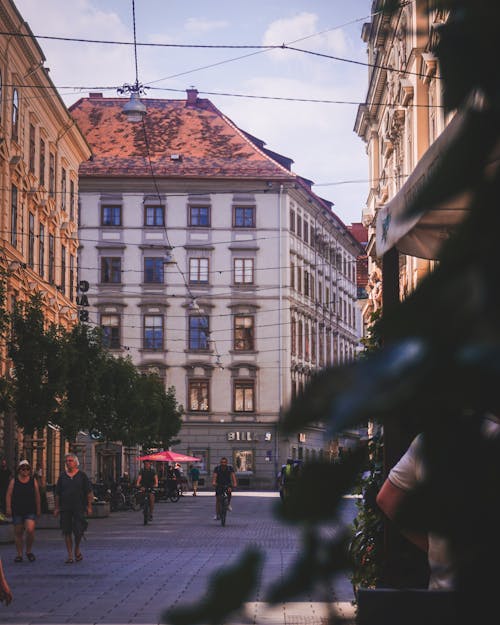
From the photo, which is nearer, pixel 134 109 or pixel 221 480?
pixel 221 480

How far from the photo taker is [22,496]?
706 inches


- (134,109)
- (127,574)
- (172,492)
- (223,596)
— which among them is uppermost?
(134,109)

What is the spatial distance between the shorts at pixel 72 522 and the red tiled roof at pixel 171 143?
4876 cm

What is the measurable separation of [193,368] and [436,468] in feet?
218

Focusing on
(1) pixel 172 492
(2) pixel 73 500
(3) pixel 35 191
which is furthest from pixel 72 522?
(1) pixel 172 492

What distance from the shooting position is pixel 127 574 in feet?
50.4

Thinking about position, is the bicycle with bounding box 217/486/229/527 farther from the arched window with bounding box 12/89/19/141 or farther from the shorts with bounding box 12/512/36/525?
the arched window with bounding box 12/89/19/141

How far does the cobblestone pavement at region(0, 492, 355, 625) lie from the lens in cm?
74

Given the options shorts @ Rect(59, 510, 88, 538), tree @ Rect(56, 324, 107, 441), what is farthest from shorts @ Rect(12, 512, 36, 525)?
tree @ Rect(56, 324, 107, 441)

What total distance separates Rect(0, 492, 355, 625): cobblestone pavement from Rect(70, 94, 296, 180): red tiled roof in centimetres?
4050

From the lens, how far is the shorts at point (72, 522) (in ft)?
57.9

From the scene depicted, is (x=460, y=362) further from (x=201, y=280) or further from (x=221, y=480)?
(x=201, y=280)

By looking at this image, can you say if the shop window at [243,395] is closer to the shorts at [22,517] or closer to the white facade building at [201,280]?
the white facade building at [201,280]

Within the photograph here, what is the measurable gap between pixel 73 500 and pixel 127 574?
311 cm
